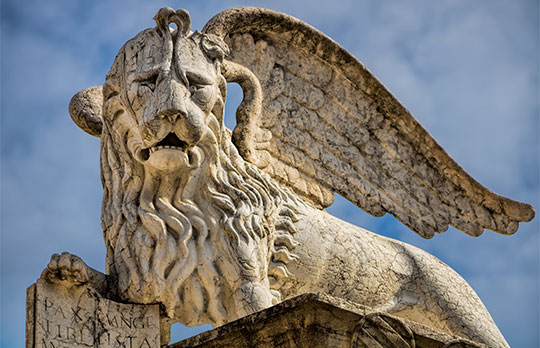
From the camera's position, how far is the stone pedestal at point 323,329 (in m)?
5.49

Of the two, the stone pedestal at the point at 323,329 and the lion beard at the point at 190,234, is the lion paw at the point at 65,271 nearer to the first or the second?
the lion beard at the point at 190,234

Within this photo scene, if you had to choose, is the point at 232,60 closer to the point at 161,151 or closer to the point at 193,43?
the point at 193,43

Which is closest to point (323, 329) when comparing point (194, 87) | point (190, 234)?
point (190, 234)

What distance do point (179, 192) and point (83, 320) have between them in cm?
114

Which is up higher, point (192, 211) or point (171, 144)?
point (171, 144)

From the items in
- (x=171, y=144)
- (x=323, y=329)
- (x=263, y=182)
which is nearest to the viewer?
(x=323, y=329)

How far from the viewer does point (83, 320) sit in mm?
6797

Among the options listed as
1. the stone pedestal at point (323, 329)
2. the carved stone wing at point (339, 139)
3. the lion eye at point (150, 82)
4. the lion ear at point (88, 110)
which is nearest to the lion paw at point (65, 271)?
the lion eye at point (150, 82)

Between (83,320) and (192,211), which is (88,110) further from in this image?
(83,320)

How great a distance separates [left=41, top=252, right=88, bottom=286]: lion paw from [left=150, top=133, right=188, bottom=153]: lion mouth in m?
0.89

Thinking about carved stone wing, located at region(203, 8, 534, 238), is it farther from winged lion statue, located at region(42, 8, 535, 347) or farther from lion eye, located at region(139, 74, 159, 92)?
lion eye, located at region(139, 74, 159, 92)

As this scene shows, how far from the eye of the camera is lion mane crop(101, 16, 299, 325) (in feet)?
23.9

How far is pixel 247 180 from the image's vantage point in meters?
7.88

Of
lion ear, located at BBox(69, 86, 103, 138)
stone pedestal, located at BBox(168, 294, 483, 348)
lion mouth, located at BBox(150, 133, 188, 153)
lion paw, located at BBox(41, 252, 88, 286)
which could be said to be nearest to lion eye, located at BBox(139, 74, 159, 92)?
lion mouth, located at BBox(150, 133, 188, 153)
